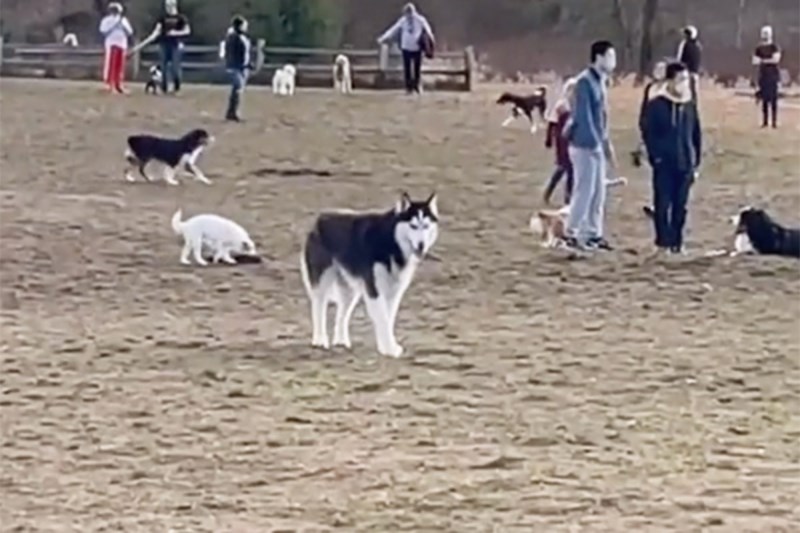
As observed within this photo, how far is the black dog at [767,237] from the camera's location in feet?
53.1

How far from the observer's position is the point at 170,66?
119ft

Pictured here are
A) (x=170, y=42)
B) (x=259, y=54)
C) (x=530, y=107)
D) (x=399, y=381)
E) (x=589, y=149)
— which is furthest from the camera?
(x=259, y=54)

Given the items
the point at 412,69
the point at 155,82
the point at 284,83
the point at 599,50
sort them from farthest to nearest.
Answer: the point at 284,83 < the point at 412,69 < the point at 155,82 < the point at 599,50

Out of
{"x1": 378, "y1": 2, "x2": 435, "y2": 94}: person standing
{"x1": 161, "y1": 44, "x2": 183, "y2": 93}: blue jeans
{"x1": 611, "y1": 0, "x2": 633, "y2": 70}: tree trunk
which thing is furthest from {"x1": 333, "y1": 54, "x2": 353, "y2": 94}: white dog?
{"x1": 611, "y1": 0, "x2": 633, "y2": 70}: tree trunk

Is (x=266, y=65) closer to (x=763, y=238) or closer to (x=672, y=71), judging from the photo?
(x=763, y=238)

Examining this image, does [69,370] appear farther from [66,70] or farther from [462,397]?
[66,70]

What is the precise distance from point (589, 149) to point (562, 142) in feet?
6.51

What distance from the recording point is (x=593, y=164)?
631 inches

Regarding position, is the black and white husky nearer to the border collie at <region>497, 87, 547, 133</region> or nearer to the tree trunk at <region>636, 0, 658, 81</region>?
the border collie at <region>497, 87, 547, 133</region>

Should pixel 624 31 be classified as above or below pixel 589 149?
above

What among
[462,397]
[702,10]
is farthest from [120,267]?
[702,10]

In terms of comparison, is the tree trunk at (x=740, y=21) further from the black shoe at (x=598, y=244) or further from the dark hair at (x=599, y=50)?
→ the dark hair at (x=599, y=50)

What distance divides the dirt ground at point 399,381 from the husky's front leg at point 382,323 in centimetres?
8

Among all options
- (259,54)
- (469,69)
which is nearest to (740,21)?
(469,69)
